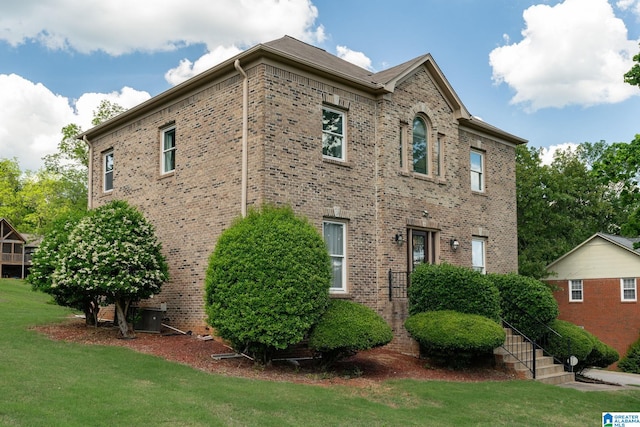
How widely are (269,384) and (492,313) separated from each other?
20.6 ft

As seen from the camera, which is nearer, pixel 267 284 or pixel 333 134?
pixel 267 284

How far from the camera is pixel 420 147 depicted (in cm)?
1755

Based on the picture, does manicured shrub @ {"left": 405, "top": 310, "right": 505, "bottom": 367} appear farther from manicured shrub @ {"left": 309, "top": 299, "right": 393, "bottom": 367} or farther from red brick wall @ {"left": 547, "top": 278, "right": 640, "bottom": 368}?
red brick wall @ {"left": 547, "top": 278, "right": 640, "bottom": 368}

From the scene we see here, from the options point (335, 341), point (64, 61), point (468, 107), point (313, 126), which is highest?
point (64, 61)

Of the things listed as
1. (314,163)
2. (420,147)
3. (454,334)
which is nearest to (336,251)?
(314,163)

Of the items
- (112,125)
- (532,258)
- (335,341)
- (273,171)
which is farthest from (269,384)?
(532,258)

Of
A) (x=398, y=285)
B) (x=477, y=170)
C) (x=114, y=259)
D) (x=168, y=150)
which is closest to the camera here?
(x=114, y=259)

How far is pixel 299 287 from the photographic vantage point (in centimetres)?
1156

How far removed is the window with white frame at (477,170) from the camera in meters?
20.4

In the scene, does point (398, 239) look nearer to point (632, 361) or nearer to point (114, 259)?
point (114, 259)

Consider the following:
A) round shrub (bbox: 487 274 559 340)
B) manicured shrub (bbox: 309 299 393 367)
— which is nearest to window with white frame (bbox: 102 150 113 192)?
manicured shrub (bbox: 309 299 393 367)

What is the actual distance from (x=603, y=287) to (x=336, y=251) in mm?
21436

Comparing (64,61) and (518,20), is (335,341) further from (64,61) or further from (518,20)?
(64,61)

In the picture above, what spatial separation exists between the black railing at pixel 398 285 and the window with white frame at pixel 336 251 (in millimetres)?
1453
